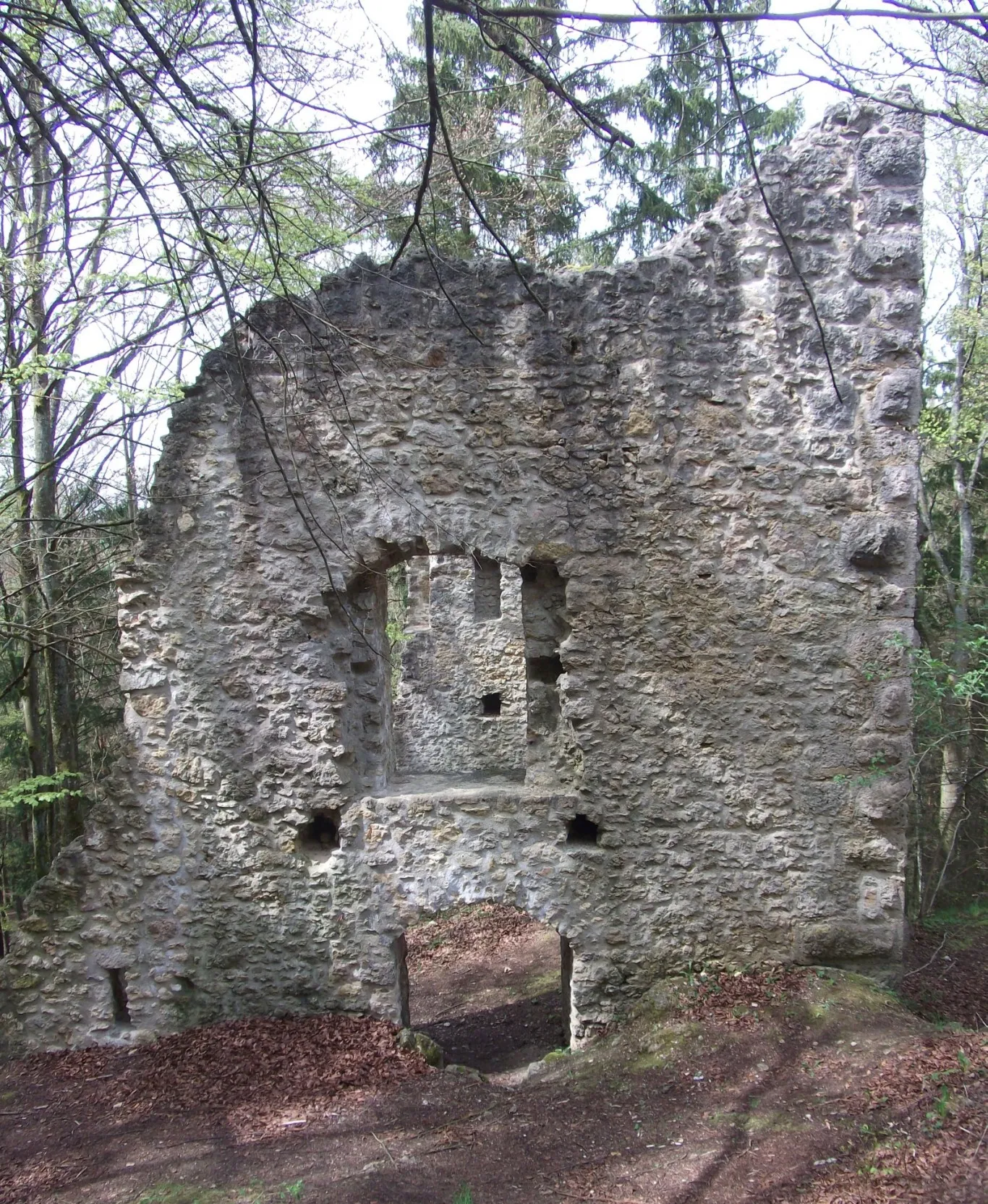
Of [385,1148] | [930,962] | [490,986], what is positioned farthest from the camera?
[490,986]

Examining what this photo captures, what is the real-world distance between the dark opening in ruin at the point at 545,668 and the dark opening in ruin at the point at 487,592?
19.8ft

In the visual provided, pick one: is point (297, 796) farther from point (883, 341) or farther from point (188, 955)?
point (883, 341)

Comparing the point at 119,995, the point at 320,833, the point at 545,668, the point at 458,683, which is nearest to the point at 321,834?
the point at 320,833

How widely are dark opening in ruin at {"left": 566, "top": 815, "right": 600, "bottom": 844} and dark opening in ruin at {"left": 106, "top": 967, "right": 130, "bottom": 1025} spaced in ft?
8.54

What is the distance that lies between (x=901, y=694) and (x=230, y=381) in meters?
3.96

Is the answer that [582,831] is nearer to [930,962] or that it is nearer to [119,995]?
[119,995]

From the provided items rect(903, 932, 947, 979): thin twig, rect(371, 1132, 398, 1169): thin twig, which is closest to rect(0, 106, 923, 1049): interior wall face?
rect(371, 1132, 398, 1169): thin twig

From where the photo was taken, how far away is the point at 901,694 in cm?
458

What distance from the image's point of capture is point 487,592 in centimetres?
1115

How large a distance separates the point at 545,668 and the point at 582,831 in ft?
3.06

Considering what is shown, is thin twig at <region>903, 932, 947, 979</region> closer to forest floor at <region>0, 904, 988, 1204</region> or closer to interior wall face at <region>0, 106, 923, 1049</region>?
forest floor at <region>0, 904, 988, 1204</region>

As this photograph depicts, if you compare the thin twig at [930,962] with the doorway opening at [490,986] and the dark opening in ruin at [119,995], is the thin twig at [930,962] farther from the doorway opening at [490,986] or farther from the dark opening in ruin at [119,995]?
the dark opening in ruin at [119,995]

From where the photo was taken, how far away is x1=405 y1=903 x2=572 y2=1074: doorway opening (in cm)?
597

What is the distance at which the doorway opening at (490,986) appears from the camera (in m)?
5.97
